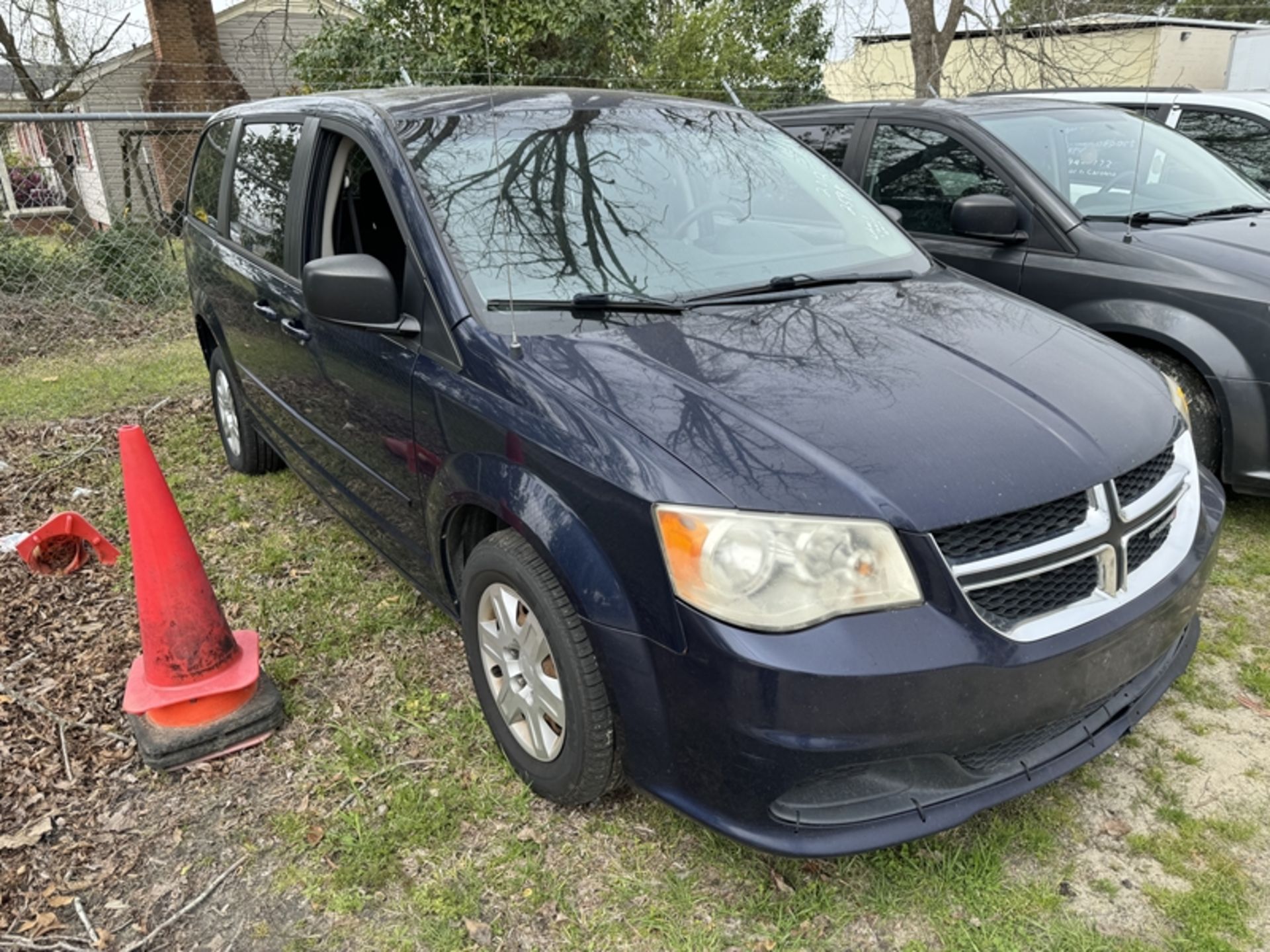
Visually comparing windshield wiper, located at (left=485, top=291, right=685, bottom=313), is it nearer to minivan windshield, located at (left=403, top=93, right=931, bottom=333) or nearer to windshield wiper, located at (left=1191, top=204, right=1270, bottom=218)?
minivan windshield, located at (left=403, top=93, right=931, bottom=333)

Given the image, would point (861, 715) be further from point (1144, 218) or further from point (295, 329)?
point (1144, 218)

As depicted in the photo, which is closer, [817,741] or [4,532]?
[817,741]

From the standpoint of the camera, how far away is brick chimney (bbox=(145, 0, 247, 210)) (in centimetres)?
1516

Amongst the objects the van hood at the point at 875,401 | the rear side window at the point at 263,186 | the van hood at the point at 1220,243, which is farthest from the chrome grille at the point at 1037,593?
the rear side window at the point at 263,186

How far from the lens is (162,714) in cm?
267

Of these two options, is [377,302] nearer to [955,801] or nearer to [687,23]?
[955,801]

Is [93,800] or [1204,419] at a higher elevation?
[1204,419]

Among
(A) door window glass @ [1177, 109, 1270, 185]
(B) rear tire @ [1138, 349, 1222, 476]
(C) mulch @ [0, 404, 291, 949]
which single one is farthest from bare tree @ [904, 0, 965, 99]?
(C) mulch @ [0, 404, 291, 949]

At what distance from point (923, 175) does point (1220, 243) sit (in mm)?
1413

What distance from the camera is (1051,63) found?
10.7 m

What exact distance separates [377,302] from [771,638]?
143 cm

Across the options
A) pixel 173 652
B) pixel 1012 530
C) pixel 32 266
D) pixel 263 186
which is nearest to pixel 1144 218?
pixel 1012 530

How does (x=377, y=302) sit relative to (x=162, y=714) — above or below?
above

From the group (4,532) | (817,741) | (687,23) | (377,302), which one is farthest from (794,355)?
(687,23)
